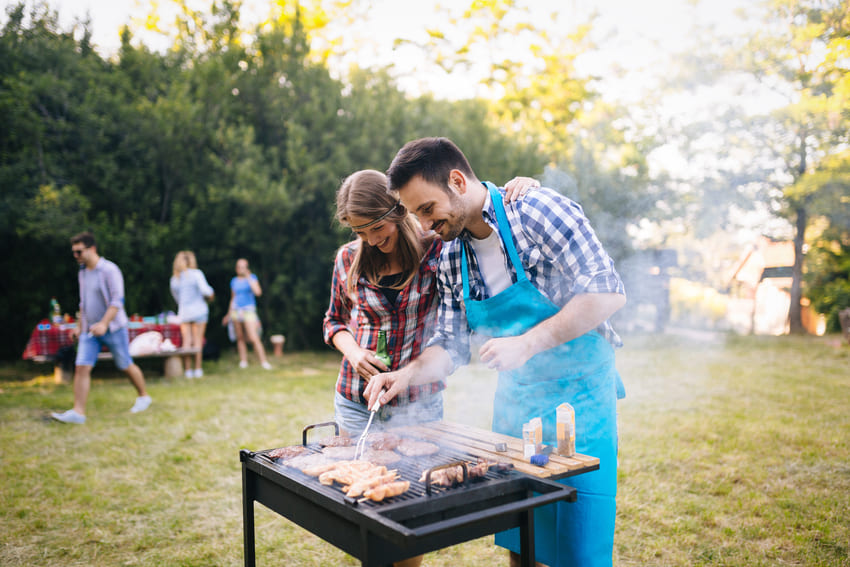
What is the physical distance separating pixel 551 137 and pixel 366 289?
1967cm

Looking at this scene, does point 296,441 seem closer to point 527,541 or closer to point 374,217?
point 374,217

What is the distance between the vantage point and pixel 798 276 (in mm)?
17078

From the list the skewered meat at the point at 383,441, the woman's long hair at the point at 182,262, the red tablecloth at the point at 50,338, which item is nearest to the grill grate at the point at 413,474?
the skewered meat at the point at 383,441

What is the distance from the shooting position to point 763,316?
2305 centimetres

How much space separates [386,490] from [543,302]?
3.02 feet

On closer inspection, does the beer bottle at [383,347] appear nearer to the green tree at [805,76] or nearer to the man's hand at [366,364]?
the man's hand at [366,364]

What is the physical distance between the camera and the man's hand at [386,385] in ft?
7.95

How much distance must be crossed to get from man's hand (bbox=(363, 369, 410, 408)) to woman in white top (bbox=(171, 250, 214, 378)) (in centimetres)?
716

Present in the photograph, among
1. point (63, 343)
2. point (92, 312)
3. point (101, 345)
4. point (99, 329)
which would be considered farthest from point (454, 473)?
point (63, 343)

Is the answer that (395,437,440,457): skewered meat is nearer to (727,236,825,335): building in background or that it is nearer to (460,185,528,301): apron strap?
(460,185,528,301): apron strap

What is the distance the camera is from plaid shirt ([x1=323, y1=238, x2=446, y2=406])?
2617mm

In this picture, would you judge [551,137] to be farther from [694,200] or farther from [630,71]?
[694,200]

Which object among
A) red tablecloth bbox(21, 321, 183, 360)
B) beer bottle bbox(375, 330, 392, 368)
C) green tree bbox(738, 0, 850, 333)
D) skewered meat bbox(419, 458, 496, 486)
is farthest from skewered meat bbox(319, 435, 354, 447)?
red tablecloth bbox(21, 321, 183, 360)

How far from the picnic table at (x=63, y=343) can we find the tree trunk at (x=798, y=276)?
48.5 feet
